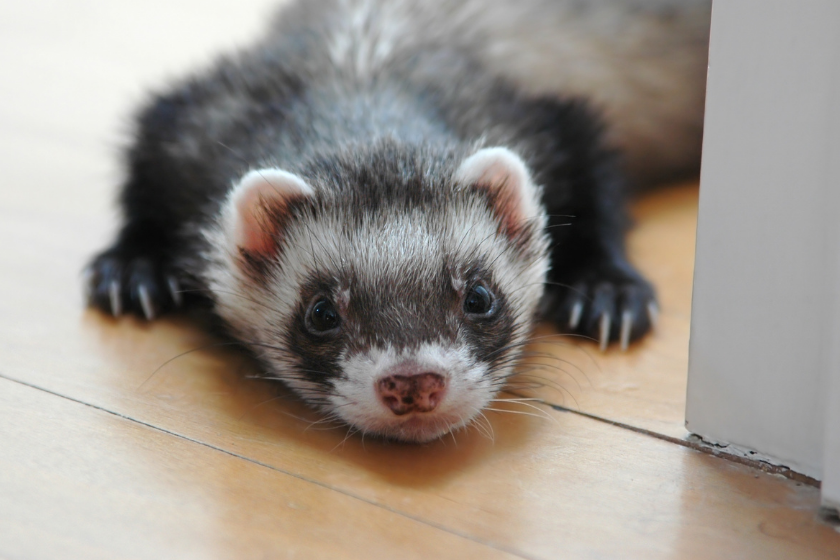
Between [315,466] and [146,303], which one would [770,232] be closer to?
[315,466]

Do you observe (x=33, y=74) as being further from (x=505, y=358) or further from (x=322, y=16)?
(x=505, y=358)

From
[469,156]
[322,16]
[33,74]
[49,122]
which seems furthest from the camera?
[33,74]

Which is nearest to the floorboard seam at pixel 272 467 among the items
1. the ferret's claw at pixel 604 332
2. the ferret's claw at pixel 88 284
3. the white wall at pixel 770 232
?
the ferret's claw at pixel 88 284

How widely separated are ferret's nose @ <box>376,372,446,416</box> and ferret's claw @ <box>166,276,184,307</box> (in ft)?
2.59

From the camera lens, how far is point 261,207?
1699 mm

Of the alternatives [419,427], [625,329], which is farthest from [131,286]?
[625,329]

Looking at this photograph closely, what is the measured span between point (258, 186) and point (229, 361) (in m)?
0.40

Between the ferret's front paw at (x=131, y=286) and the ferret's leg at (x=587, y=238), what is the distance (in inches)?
33.3

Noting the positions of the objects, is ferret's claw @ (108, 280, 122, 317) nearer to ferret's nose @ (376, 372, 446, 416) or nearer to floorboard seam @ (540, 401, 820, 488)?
ferret's nose @ (376, 372, 446, 416)

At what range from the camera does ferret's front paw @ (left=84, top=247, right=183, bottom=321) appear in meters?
2.03

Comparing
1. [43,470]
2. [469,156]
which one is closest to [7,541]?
[43,470]

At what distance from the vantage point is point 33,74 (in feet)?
11.6

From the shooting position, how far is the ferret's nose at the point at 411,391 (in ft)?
4.68

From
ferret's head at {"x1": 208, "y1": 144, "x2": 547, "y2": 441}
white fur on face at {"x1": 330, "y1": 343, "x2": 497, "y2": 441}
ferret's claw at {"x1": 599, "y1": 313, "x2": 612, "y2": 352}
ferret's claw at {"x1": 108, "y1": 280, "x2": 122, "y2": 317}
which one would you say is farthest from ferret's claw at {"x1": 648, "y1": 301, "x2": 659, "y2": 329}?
ferret's claw at {"x1": 108, "y1": 280, "x2": 122, "y2": 317}
